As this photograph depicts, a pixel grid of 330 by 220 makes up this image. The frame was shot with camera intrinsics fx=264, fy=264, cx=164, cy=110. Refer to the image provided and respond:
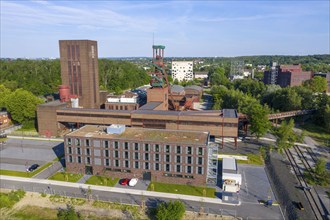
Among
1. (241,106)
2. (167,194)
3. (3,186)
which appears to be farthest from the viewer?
(241,106)

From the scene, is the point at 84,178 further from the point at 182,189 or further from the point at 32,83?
the point at 32,83

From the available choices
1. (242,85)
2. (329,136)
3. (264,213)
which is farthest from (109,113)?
(242,85)

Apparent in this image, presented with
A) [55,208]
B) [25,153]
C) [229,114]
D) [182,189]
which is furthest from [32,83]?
[182,189]

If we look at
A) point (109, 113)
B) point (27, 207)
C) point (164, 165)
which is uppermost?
point (109, 113)

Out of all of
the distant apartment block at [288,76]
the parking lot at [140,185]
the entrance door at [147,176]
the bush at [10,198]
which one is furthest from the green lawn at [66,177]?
the distant apartment block at [288,76]

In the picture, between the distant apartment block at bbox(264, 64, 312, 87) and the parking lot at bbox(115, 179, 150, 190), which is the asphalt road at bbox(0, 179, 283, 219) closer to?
the parking lot at bbox(115, 179, 150, 190)

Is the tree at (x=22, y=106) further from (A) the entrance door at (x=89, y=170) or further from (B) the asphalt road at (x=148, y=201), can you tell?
(A) the entrance door at (x=89, y=170)

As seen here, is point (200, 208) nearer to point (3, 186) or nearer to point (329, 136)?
point (3, 186)
